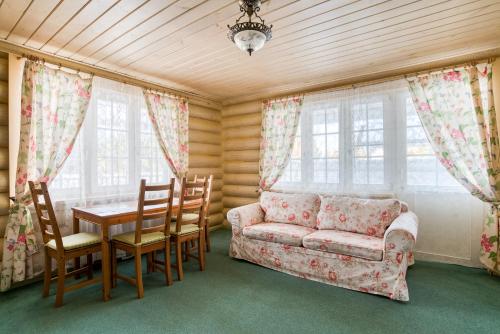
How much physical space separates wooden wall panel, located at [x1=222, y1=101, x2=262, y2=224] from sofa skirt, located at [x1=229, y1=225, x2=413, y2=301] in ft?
4.72

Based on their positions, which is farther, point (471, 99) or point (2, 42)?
point (471, 99)

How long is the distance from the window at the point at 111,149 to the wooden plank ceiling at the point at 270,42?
427 mm

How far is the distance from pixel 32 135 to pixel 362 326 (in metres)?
3.75

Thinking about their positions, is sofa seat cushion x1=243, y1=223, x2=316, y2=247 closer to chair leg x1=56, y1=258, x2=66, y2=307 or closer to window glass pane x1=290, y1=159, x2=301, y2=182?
window glass pane x1=290, y1=159, x2=301, y2=182

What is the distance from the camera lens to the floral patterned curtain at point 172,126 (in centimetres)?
411

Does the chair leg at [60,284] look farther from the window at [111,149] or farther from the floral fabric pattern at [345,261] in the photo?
the floral fabric pattern at [345,261]

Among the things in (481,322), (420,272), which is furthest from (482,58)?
(481,322)

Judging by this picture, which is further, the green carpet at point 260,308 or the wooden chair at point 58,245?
the wooden chair at point 58,245

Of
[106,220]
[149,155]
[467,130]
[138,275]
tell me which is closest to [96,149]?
[149,155]

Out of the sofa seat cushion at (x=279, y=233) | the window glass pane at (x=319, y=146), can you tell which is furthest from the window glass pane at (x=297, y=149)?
the sofa seat cushion at (x=279, y=233)

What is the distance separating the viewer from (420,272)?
3178mm

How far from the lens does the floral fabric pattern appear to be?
8.43 ft

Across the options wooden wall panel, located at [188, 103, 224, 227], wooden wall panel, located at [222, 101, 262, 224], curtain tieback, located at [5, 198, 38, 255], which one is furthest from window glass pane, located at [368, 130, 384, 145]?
curtain tieback, located at [5, 198, 38, 255]

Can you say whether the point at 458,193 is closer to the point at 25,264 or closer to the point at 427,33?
the point at 427,33
